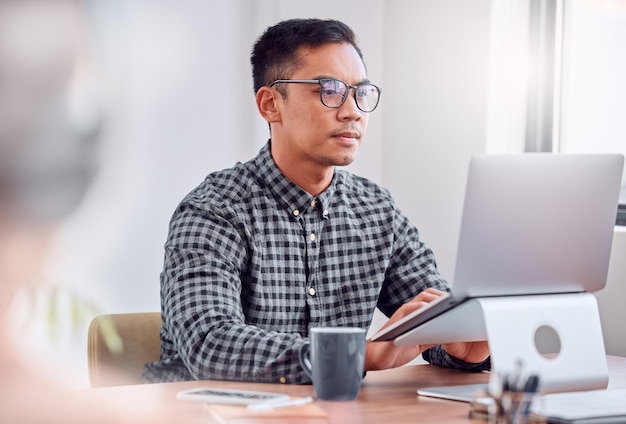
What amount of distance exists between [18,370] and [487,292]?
189 cm

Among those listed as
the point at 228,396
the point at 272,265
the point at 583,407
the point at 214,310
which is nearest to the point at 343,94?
the point at 272,265

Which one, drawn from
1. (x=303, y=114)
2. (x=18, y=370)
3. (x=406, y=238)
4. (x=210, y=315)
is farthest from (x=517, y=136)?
(x=18, y=370)

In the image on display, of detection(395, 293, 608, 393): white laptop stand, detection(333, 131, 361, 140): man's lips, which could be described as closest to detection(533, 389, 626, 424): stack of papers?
detection(395, 293, 608, 393): white laptop stand

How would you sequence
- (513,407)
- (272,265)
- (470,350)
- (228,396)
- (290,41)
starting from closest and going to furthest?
1. (513,407)
2. (228,396)
3. (470,350)
4. (272,265)
5. (290,41)

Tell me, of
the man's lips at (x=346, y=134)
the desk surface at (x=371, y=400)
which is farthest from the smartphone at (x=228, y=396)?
the man's lips at (x=346, y=134)

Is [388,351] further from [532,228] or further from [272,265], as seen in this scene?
[272,265]

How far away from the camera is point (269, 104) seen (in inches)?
77.4

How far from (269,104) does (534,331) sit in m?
0.96

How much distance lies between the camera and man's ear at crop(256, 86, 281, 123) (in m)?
1.95

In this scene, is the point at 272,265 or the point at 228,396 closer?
the point at 228,396

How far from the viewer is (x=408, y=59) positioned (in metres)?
2.92

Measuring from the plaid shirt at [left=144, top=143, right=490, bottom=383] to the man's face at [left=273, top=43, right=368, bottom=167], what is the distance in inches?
2.9

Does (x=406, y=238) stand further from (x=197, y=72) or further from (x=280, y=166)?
(x=197, y=72)

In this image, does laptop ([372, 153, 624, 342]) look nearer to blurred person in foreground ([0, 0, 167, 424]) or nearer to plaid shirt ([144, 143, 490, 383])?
plaid shirt ([144, 143, 490, 383])
